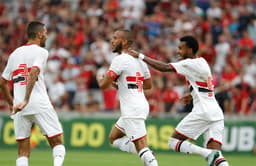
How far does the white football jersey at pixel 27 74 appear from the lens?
1099cm

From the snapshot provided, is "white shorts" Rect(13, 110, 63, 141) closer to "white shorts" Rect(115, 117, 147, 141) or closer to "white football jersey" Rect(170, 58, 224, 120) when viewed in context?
"white shorts" Rect(115, 117, 147, 141)

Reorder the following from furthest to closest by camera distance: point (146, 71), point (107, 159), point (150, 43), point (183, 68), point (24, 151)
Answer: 1. point (150, 43)
2. point (107, 159)
3. point (146, 71)
4. point (183, 68)
5. point (24, 151)

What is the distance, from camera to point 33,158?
18.3 metres

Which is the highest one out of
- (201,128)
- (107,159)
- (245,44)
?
(245,44)

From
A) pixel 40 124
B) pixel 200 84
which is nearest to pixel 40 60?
pixel 40 124

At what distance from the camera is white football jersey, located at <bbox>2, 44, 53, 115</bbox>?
36.1 feet

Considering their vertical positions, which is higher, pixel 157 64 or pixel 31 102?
pixel 157 64

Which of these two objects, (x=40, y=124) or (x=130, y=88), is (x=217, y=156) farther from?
(x=40, y=124)

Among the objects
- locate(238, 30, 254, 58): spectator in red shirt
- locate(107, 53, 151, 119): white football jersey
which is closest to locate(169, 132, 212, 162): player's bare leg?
locate(107, 53, 151, 119): white football jersey

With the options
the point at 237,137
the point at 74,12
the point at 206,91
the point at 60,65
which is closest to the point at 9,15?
the point at 74,12

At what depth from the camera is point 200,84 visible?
38.9ft

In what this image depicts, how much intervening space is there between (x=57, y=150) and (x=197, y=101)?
257 cm

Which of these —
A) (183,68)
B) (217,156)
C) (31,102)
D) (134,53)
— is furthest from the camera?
(183,68)

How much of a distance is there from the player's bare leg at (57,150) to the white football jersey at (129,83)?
1.29 m
